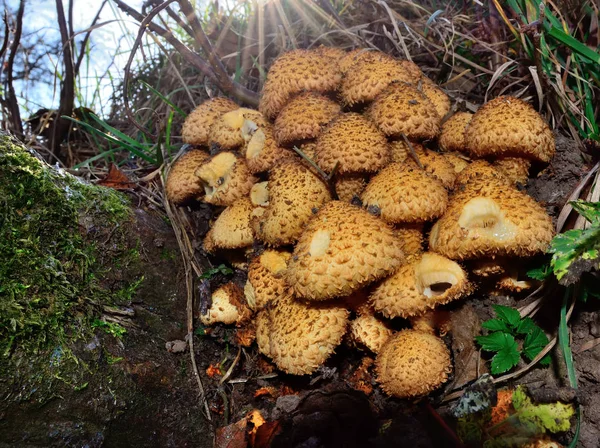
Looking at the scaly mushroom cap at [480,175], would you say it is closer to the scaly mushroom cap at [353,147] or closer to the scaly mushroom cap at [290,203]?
the scaly mushroom cap at [353,147]

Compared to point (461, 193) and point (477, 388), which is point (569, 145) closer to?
point (461, 193)

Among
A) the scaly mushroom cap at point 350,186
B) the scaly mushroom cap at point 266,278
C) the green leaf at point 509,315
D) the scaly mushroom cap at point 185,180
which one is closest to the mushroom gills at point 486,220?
the green leaf at point 509,315

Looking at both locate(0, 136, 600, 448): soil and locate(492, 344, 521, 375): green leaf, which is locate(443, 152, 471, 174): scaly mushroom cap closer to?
locate(0, 136, 600, 448): soil

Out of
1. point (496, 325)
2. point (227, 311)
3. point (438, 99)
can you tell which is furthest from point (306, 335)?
point (438, 99)

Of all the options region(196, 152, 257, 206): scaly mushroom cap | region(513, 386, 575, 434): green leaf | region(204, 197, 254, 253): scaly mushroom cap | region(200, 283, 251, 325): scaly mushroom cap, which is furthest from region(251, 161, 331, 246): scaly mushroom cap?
region(513, 386, 575, 434): green leaf

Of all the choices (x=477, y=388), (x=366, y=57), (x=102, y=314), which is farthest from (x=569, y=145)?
(x=102, y=314)
